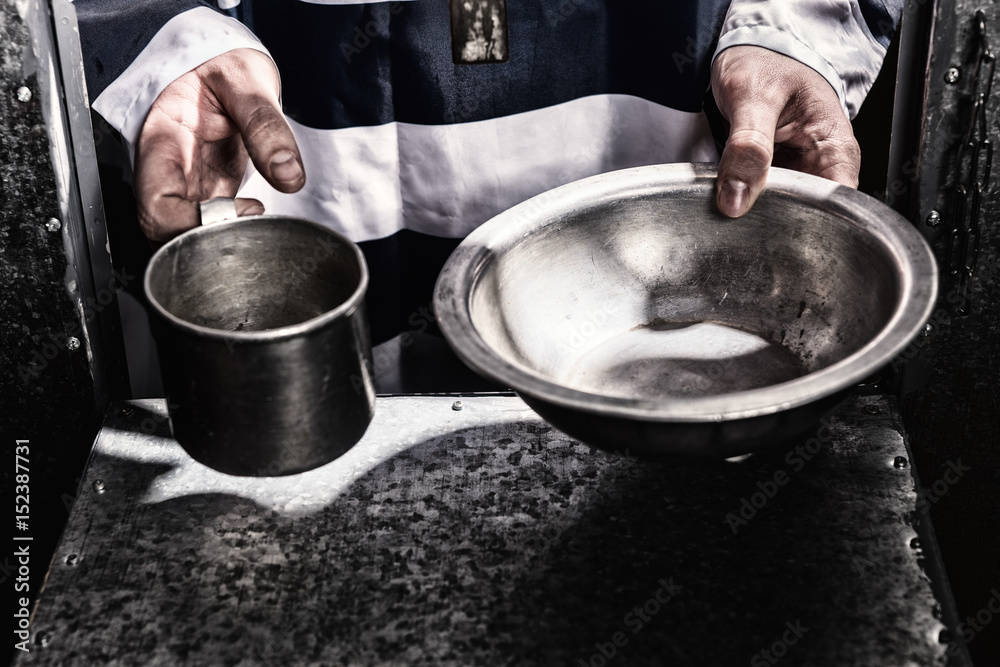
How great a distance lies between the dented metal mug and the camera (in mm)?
698

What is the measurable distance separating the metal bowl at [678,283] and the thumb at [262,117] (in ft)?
0.83

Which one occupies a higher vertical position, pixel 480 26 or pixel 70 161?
pixel 480 26

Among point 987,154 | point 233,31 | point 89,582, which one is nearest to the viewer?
point 89,582

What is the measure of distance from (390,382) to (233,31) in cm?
65

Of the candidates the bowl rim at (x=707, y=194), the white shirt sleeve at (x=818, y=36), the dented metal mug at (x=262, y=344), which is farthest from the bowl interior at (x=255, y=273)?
the white shirt sleeve at (x=818, y=36)

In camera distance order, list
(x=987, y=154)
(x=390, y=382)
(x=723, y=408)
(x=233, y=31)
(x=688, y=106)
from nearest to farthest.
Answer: (x=723, y=408) < (x=987, y=154) < (x=233, y=31) < (x=688, y=106) < (x=390, y=382)

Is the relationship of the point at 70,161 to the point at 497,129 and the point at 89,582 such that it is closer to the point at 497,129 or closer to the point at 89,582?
the point at 89,582

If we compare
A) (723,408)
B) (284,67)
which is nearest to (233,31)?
(284,67)

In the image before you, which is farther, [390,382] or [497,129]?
[390,382]

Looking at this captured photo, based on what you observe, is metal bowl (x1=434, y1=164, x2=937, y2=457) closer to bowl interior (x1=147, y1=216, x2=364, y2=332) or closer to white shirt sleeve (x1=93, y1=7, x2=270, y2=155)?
bowl interior (x1=147, y1=216, x2=364, y2=332)

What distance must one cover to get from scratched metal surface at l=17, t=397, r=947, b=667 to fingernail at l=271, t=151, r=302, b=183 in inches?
11.0

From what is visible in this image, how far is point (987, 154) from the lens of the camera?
35.8 inches

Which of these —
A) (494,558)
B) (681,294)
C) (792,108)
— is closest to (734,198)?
(681,294)

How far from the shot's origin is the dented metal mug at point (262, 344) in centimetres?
70
